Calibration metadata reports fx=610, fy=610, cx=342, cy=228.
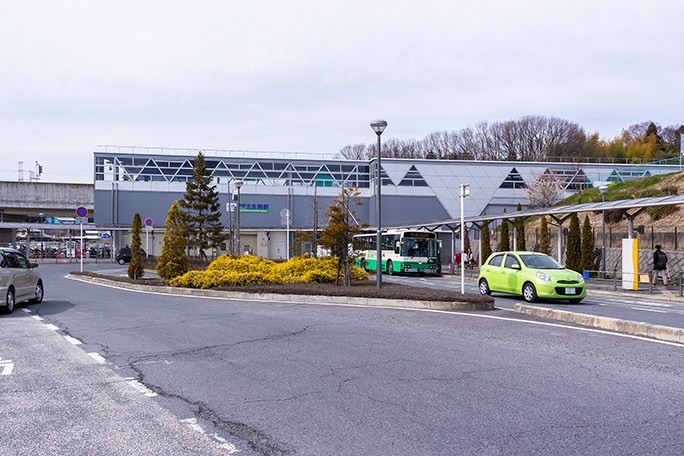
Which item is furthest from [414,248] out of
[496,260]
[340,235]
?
[496,260]

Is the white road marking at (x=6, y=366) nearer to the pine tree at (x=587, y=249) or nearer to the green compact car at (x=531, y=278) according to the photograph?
the green compact car at (x=531, y=278)

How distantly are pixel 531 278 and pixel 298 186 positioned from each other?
164ft

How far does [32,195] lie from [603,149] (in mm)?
75438

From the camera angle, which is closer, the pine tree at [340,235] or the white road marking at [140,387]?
the white road marking at [140,387]

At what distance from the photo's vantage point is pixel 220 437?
5.05m

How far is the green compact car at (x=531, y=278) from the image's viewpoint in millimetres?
17969

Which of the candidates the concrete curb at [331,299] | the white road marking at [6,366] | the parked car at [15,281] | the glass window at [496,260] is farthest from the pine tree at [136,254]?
the white road marking at [6,366]

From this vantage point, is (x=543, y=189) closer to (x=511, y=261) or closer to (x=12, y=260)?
(x=511, y=261)

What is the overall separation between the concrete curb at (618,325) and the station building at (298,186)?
50.5 m

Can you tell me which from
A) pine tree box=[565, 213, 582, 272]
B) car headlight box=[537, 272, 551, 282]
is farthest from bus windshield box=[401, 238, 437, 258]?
car headlight box=[537, 272, 551, 282]

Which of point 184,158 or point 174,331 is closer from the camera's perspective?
point 174,331

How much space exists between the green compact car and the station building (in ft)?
144

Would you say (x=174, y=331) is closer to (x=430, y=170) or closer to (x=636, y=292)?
(x=636, y=292)

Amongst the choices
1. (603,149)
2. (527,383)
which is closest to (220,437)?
(527,383)
